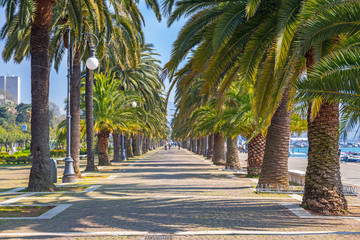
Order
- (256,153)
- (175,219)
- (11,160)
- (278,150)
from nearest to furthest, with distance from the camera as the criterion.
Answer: (175,219), (278,150), (256,153), (11,160)

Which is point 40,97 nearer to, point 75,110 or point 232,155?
point 75,110

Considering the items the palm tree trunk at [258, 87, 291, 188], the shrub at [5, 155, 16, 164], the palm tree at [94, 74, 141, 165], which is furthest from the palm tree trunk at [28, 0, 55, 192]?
the shrub at [5, 155, 16, 164]

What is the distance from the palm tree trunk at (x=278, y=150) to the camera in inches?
561

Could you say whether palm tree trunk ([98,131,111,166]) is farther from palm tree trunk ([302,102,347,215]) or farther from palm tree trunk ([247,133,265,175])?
palm tree trunk ([302,102,347,215])

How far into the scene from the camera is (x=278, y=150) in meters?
14.4

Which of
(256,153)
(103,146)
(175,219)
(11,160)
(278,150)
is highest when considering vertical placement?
(103,146)

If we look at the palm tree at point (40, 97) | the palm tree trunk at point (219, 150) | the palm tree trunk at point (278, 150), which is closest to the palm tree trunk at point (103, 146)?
the palm tree trunk at point (219, 150)

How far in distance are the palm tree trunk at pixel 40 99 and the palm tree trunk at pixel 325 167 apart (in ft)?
28.8

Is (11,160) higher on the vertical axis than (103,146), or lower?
lower

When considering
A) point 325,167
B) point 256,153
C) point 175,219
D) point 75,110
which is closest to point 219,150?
point 256,153

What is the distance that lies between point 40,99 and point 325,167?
9.54 meters

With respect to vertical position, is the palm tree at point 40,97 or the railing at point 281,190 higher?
the palm tree at point 40,97

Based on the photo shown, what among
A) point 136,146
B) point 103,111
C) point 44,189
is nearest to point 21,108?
point 136,146

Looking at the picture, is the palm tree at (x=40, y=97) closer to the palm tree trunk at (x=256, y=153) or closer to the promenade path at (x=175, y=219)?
the promenade path at (x=175, y=219)
